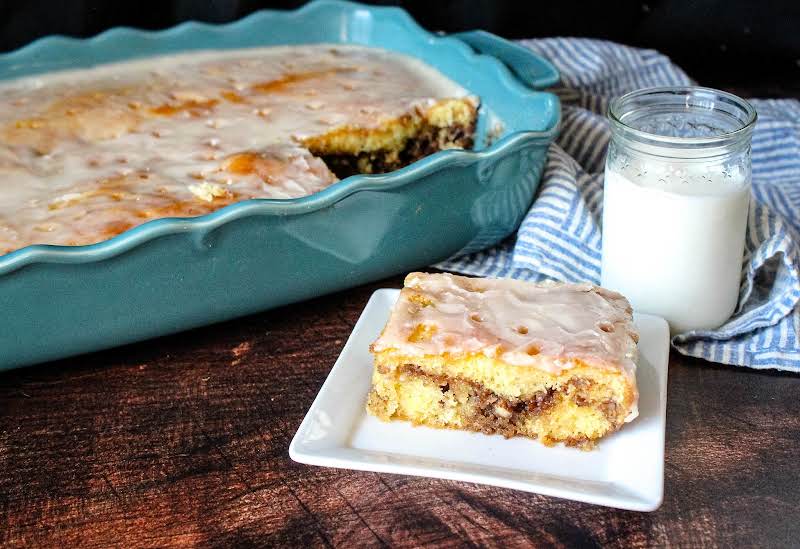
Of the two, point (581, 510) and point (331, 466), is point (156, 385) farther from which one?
point (581, 510)

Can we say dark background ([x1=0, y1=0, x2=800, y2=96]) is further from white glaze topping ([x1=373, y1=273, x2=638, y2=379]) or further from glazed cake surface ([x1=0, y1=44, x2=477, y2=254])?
white glaze topping ([x1=373, y1=273, x2=638, y2=379])

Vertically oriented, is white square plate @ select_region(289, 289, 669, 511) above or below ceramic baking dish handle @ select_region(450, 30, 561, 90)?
below

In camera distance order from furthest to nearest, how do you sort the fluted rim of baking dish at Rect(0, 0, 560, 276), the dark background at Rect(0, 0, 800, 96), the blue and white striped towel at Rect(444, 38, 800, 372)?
1. the dark background at Rect(0, 0, 800, 96)
2. the blue and white striped towel at Rect(444, 38, 800, 372)
3. the fluted rim of baking dish at Rect(0, 0, 560, 276)

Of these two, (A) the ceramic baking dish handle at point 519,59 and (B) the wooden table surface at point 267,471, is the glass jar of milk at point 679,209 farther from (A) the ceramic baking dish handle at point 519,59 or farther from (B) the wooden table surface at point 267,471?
(A) the ceramic baking dish handle at point 519,59

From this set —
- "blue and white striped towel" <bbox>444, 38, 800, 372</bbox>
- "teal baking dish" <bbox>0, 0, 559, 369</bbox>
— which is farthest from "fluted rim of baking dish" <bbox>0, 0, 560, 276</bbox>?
"blue and white striped towel" <bbox>444, 38, 800, 372</bbox>

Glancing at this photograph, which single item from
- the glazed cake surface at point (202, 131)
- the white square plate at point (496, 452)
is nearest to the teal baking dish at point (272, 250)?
the glazed cake surface at point (202, 131)

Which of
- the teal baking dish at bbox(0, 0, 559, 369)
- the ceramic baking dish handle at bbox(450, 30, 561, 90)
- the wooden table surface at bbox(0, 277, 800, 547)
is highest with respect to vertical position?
the ceramic baking dish handle at bbox(450, 30, 561, 90)

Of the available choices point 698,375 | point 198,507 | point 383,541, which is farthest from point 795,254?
point 198,507
